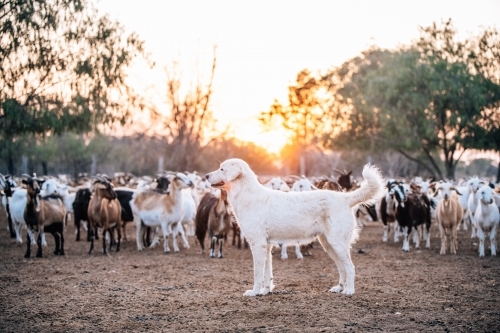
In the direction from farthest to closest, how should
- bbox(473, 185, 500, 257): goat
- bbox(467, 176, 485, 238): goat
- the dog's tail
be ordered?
bbox(467, 176, 485, 238): goat
bbox(473, 185, 500, 257): goat
the dog's tail

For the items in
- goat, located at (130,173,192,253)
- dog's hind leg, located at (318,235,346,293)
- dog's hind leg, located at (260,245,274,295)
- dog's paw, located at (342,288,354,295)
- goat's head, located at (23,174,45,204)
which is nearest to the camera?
dog's paw, located at (342,288,354,295)

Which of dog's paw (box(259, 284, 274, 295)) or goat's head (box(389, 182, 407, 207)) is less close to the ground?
goat's head (box(389, 182, 407, 207))

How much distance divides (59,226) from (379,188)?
8.87 metres

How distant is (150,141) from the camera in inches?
1581

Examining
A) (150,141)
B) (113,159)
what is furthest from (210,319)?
(113,159)

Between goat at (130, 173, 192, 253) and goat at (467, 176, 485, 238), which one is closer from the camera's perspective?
goat at (130, 173, 192, 253)

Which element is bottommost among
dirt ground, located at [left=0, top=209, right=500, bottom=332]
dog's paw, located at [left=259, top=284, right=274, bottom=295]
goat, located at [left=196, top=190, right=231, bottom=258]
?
dirt ground, located at [left=0, top=209, right=500, bottom=332]

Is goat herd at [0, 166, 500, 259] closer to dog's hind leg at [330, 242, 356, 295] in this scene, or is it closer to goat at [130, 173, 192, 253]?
goat at [130, 173, 192, 253]

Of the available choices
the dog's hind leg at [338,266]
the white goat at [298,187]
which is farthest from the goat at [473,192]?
the dog's hind leg at [338,266]

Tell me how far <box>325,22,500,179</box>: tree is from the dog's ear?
24737 mm

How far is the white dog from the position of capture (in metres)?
8.62

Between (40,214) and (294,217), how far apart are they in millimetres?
7558

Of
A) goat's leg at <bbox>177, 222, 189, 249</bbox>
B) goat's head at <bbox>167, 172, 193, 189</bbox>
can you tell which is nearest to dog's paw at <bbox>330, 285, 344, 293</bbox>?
goat's head at <bbox>167, 172, 193, 189</bbox>

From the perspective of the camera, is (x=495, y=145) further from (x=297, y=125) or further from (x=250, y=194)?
(x=250, y=194)
